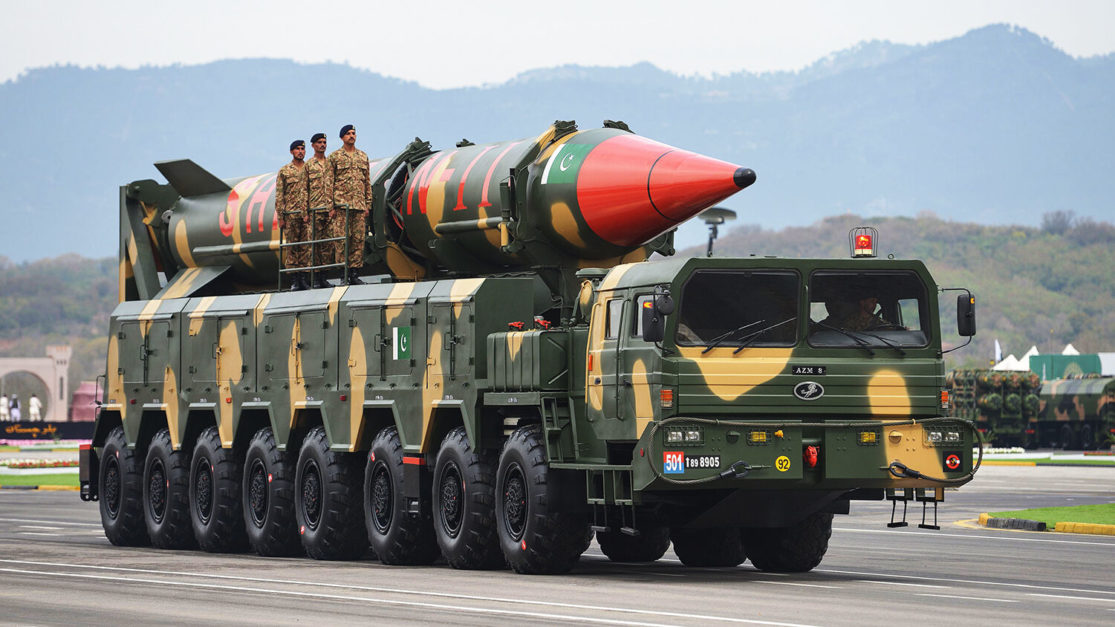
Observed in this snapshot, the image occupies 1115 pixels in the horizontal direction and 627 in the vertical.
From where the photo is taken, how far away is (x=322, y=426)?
70.7ft

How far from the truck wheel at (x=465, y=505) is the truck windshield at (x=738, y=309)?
3.10 meters

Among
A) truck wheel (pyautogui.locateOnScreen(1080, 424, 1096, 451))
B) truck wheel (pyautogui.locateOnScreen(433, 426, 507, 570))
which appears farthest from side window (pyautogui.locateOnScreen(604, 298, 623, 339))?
truck wheel (pyautogui.locateOnScreen(1080, 424, 1096, 451))

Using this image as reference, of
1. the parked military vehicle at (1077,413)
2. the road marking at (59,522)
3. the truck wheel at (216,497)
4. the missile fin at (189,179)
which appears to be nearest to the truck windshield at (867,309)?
the truck wheel at (216,497)

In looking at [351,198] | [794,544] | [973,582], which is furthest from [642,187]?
[973,582]

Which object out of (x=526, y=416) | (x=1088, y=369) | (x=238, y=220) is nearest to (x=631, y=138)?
(x=526, y=416)

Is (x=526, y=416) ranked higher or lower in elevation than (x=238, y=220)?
lower

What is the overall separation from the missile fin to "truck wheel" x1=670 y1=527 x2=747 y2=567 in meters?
8.80

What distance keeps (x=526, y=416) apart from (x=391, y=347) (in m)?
2.66

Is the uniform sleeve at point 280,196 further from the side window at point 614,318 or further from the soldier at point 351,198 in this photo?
the side window at point 614,318

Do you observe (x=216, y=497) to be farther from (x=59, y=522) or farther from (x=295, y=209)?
(x=59, y=522)

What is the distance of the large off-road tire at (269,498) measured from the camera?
21.7 m

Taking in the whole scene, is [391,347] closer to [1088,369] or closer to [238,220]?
[238,220]

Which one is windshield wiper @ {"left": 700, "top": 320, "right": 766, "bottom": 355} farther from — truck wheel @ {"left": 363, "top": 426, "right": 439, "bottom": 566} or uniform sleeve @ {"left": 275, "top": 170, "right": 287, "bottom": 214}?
uniform sleeve @ {"left": 275, "top": 170, "right": 287, "bottom": 214}

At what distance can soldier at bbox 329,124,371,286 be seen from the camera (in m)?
21.3
